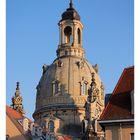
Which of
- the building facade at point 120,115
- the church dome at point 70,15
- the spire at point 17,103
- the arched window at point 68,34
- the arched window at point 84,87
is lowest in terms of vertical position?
the building facade at point 120,115

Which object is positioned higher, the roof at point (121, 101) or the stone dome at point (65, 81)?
the stone dome at point (65, 81)

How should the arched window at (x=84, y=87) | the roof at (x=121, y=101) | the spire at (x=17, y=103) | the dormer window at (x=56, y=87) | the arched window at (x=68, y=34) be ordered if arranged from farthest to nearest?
1. the arched window at (x=68, y=34)
2. the dormer window at (x=56, y=87)
3. the arched window at (x=84, y=87)
4. the spire at (x=17, y=103)
5. the roof at (x=121, y=101)

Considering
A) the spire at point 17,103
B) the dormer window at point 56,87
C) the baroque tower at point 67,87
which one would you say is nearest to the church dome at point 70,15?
the baroque tower at point 67,87

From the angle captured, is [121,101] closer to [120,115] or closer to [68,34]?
[120,115]

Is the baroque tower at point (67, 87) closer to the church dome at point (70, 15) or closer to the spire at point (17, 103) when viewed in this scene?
the church dome at point (70, 15)

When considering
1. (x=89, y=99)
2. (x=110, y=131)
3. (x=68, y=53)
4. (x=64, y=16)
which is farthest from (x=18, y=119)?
(x=64, y=16)

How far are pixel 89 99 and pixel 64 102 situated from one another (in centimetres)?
432

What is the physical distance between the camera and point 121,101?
12297 millimetres

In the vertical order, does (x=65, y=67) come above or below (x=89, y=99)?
above

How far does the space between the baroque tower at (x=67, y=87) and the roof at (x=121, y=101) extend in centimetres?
2992

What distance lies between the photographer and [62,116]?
46.7m

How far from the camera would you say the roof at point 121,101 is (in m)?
11.8

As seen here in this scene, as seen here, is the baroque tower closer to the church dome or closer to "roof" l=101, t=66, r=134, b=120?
the church dome

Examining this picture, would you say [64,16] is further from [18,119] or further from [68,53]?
[18,119]
